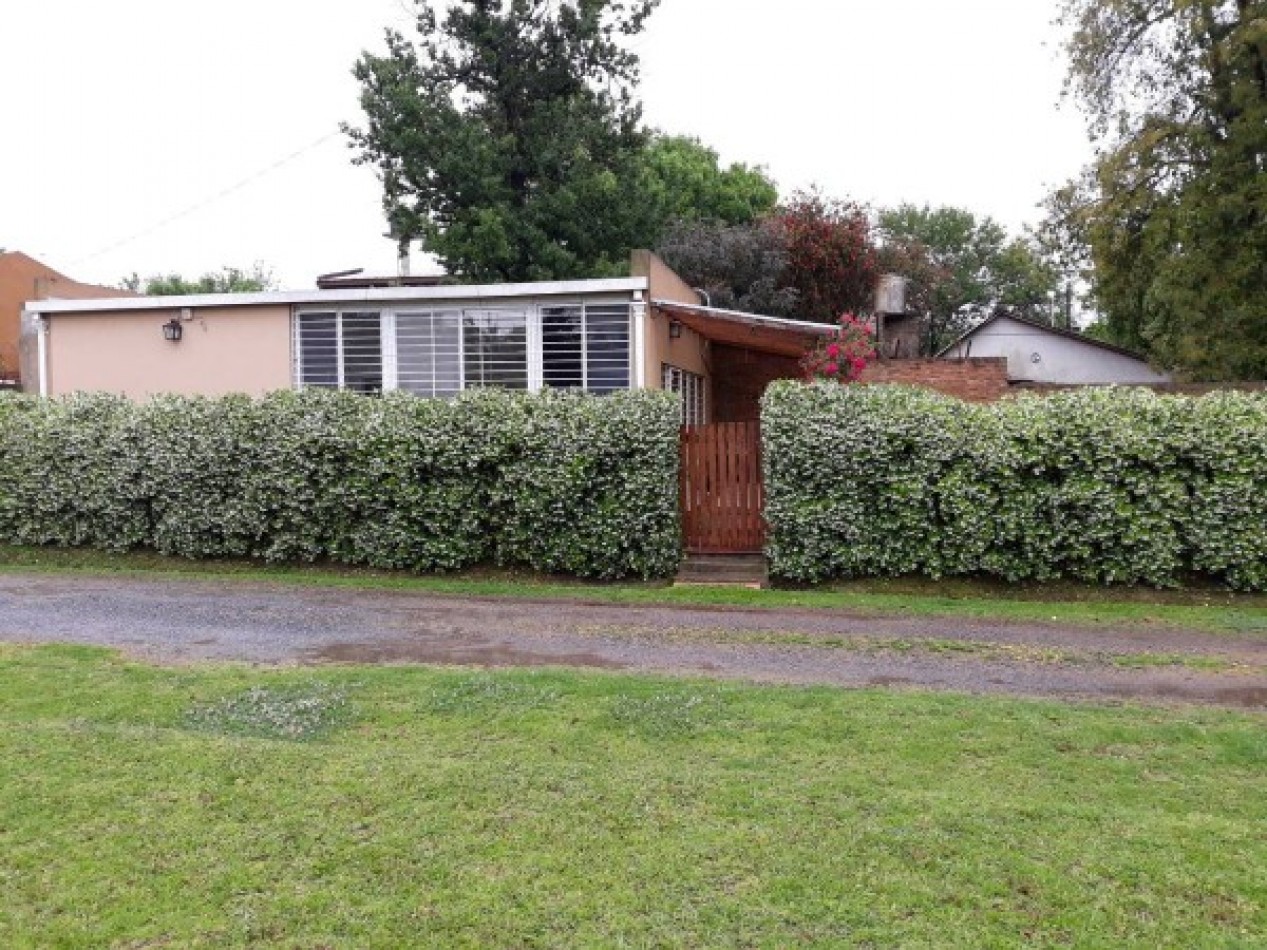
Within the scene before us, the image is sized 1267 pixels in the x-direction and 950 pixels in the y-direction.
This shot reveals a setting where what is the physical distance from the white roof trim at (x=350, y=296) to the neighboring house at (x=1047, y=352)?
21.3 meters

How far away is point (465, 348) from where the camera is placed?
14.2 metres

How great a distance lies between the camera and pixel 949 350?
35188 millimetres

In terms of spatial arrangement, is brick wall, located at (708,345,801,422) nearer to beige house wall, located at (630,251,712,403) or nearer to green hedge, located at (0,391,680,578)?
beige house wall, located at (630,251,712,403)

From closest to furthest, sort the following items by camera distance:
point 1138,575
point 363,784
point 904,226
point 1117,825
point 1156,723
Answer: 1. point 1117,825
2. point 363,784
3. point 1156,723
4. point 1138,575
5. point 904,226

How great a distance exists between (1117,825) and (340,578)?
346 inches

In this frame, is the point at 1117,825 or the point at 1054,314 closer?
the point at 1117,825

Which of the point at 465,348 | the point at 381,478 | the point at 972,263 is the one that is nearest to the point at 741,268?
the point at 465,348

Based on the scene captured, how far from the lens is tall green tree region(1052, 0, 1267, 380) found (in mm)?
18719

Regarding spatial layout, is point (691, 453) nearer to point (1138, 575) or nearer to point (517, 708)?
point (1138, 575)

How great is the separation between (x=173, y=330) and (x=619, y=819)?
42.1ft

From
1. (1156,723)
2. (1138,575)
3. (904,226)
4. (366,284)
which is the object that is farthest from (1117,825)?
(904,226)

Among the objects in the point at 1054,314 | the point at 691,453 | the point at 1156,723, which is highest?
the point at 1054,314

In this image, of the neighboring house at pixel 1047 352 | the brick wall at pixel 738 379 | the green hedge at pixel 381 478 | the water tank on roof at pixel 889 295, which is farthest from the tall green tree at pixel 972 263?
the green hedge at pixel 381 478

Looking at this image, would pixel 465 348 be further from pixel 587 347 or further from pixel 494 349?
pixel 587 347
